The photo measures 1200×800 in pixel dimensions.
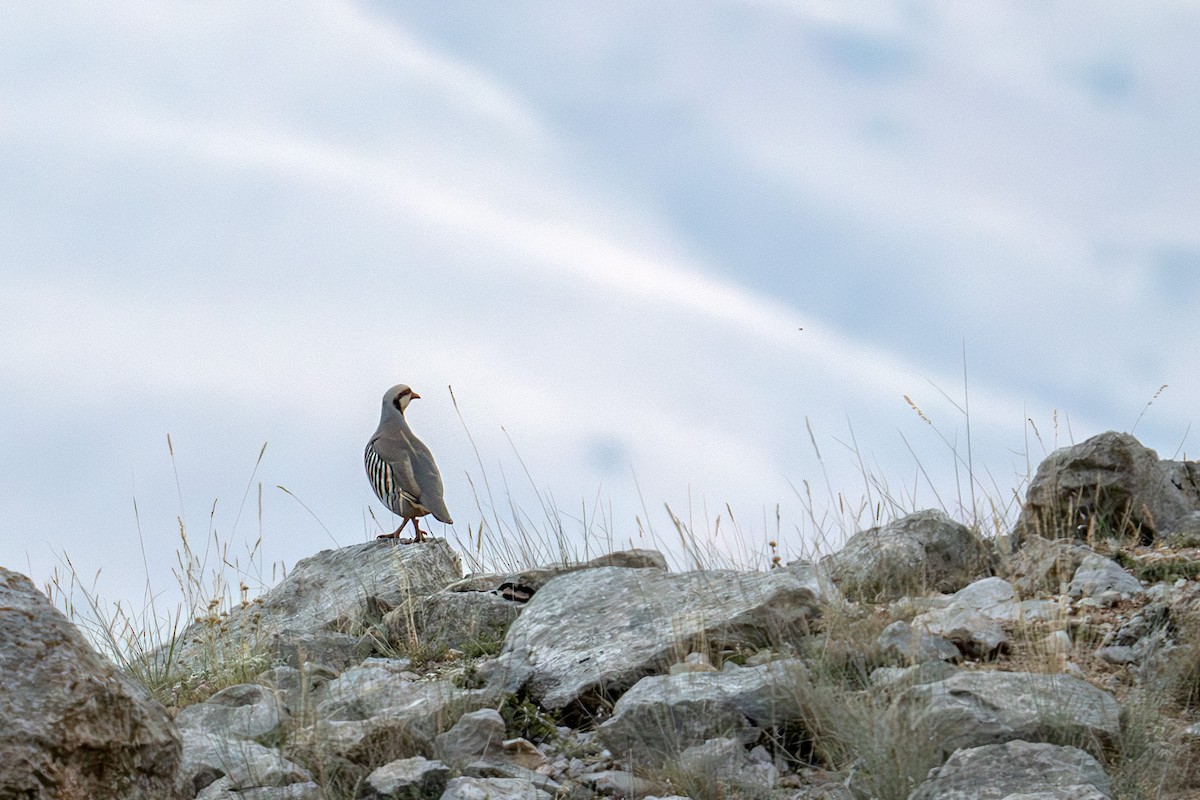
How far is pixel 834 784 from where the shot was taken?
4.50 metres

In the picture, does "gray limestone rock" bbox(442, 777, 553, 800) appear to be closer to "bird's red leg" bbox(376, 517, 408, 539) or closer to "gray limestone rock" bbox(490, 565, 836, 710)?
"gray limestone rock" bbox(490, 565, 836, 710)

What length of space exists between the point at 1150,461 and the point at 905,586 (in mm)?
2086

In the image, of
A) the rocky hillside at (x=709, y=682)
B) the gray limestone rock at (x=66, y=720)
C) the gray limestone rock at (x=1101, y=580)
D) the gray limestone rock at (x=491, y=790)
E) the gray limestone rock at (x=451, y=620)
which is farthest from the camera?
the gray limestone rock at (x=451, y=620)

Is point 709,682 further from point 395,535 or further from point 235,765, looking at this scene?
point 395,535

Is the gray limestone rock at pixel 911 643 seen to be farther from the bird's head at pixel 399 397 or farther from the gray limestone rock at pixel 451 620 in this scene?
the bird's head at pixel 399 397

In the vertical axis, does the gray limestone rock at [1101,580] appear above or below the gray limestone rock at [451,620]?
below

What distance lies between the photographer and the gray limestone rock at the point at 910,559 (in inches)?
259

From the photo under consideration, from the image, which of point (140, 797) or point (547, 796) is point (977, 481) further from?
point (140, 797)

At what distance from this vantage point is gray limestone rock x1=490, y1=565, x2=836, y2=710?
5.46m

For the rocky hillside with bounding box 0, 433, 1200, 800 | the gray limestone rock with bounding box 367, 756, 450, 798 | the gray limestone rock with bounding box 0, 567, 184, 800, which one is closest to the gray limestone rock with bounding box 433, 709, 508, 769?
the rocky hillside with bounding box 0, 433, 1200, 800

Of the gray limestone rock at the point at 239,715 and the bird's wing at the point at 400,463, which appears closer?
the gray limestone rock at the point at 239,715

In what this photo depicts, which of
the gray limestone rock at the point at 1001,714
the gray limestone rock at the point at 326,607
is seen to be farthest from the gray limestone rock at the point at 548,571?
the gray limestone rock at the point at 1001,714

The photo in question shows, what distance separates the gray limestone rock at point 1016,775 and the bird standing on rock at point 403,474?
16.8 feet

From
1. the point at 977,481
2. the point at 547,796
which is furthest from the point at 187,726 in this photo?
the point at 977,481
